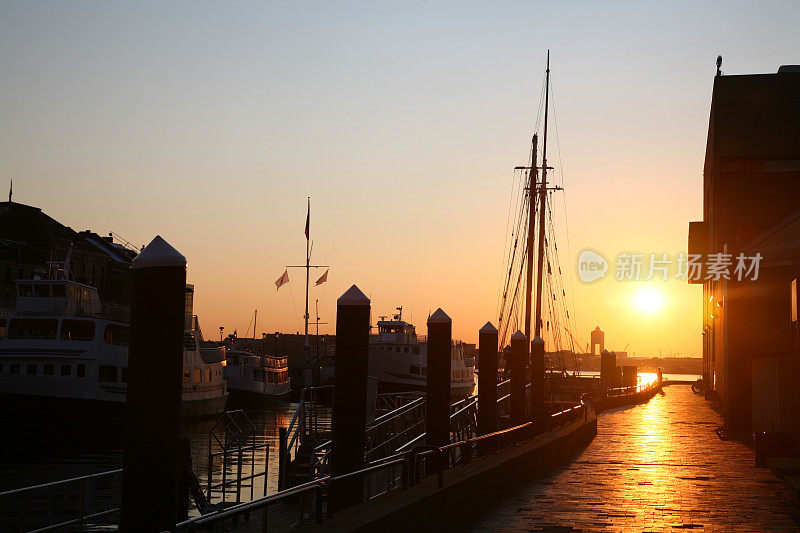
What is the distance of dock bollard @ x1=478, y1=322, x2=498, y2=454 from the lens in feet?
65.4

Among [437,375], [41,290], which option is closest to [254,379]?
[41,290]

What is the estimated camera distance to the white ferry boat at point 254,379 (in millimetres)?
81125

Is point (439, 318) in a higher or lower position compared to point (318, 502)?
higher

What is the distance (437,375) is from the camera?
16312mm

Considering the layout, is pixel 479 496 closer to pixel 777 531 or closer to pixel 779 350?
pixel 777 531

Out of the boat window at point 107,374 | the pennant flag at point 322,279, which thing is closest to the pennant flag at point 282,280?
the pennant flag at point 322,279

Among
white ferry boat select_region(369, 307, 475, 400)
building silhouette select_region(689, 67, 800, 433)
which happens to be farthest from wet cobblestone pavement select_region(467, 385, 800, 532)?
white ferry boat select_region(369, 307, 475, 400)

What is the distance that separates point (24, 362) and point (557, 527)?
133ft

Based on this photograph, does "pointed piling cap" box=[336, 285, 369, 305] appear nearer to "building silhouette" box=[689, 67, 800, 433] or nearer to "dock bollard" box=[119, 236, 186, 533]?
"dock bollard" box=[119, 236, 186, 533]

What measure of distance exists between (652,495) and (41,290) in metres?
41.4

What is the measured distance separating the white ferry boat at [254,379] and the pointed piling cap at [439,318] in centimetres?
6241

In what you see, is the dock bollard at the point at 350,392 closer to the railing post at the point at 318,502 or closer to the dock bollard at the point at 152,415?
the railing post at the point at 318,502

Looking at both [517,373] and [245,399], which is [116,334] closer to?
[245,399]

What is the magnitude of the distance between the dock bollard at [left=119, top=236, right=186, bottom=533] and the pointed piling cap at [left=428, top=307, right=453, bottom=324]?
9.07 m
